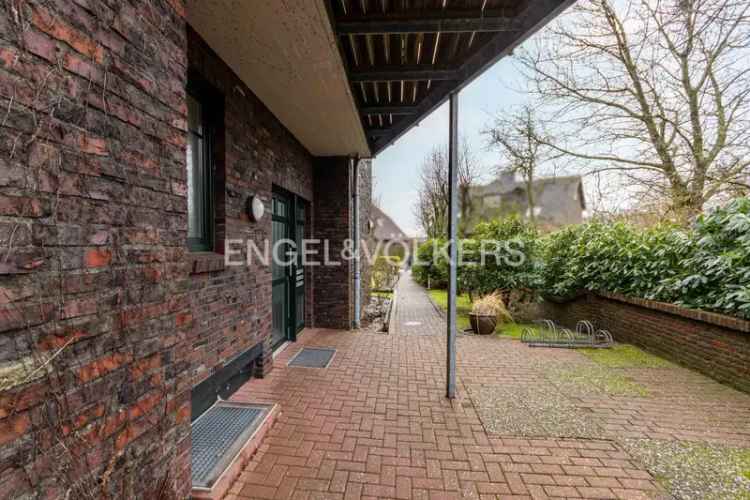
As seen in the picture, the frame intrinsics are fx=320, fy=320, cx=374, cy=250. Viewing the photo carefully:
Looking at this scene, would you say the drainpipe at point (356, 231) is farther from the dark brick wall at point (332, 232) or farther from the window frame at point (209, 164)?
the window frame at point (209, 164)

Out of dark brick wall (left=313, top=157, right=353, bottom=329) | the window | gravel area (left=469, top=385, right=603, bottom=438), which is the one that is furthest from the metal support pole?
dark brick wall (left=313, top=157, right=353, bottom=329)

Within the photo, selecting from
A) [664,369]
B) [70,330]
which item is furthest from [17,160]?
[664,369]

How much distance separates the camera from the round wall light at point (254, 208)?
3324 mm

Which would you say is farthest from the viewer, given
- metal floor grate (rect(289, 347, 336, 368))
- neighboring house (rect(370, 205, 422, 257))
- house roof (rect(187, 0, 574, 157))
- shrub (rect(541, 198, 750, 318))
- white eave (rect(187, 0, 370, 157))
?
neighboring house (rect(370, 205, 422, 257))

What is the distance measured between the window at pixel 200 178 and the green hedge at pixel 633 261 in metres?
5.55

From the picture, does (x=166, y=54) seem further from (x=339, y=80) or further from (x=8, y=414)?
(x=339, y=80)

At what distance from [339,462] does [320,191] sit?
4742mm

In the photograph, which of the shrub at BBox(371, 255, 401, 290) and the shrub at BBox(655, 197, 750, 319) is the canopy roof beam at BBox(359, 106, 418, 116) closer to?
the shrub at BBox(655, 197, 750, 319)

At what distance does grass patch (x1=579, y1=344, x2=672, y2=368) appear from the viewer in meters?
4.25

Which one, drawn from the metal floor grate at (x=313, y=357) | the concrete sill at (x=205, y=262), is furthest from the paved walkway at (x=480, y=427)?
the concrete sill at (x=205, y=262)

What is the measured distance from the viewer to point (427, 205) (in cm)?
1789

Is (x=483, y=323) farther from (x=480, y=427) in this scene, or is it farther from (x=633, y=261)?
(x=480, y=427)

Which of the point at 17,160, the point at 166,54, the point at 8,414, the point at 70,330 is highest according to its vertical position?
the point at 166,54

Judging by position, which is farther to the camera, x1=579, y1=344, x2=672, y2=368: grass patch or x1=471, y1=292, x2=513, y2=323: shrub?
x1=471, y1=292, x2=513, y2=323: shrub
